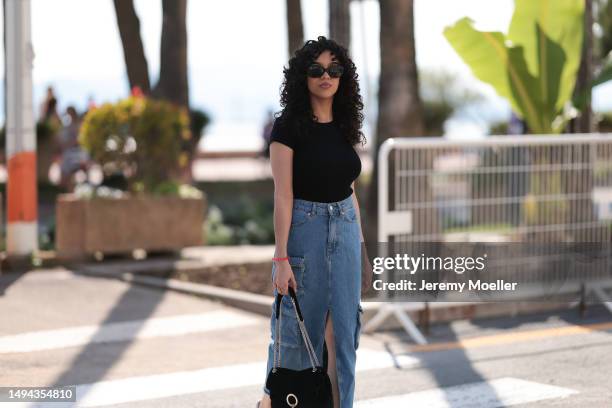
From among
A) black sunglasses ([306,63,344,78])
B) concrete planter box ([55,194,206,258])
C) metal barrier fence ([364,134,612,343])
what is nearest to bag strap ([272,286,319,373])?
black sunglasses ([306,63,344,78])

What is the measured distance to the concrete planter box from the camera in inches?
489

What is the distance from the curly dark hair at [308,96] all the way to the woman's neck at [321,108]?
0.13 ft

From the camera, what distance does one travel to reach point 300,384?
5.31 m

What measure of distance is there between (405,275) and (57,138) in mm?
14367

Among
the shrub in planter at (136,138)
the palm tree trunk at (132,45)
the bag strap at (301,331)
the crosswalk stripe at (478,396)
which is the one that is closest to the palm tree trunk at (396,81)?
the shrub in planter at (136,138)

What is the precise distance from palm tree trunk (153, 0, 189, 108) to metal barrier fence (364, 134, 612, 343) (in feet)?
25.7

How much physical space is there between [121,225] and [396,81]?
3.27m

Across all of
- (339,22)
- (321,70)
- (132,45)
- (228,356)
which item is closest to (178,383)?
(228,356)

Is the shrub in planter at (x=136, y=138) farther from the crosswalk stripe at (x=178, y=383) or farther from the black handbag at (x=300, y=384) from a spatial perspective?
the black handbag at (x=300, y=384)

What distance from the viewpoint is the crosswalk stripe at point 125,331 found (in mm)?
8352

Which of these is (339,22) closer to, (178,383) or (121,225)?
(121,225)

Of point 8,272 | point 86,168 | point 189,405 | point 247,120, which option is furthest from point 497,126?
point 189,405

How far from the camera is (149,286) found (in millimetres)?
11133

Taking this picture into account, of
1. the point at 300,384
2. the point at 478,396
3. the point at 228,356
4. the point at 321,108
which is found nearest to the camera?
the point at 300,384
